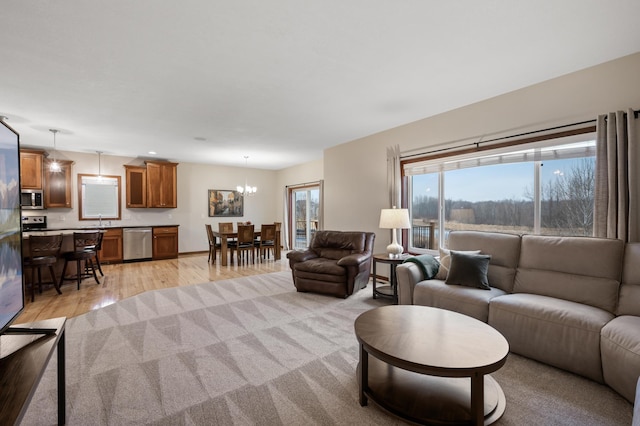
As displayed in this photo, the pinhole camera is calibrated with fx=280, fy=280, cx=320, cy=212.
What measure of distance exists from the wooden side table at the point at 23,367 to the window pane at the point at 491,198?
4237 mm

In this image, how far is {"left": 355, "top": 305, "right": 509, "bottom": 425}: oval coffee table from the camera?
4.91 feet

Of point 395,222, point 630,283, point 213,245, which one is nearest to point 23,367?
point 395,222

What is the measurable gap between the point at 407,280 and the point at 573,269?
148 cm

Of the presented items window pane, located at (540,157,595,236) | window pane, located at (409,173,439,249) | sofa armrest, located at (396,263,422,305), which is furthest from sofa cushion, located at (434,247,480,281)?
window pane, located at (409,173,439,249)

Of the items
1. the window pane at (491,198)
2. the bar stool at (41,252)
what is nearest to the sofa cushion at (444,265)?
the window pane at (491,198)

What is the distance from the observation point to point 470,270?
294cm

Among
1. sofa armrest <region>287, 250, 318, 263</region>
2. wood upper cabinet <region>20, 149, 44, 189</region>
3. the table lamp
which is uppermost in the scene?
wood upper cabinet <region>20, 149, 44, 189</region>

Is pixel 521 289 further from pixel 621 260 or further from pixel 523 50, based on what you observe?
pixel 523 50

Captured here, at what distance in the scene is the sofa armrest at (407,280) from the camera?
3.18 metres

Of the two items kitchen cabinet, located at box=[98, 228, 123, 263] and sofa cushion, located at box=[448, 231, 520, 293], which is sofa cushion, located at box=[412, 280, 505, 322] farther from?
kitchen cabinet, located at box=[98, 228, 123, 263]

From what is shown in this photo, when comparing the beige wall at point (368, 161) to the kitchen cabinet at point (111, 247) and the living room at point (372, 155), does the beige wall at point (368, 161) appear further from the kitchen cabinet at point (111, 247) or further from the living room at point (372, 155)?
the kitchen cabinet at point (111, 247)

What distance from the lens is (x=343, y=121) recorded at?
433 cm

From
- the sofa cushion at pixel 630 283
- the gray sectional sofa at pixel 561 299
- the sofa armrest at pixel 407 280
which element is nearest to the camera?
the gray sectional sofa at pixel 561 299

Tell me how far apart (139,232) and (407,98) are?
6.66 m
